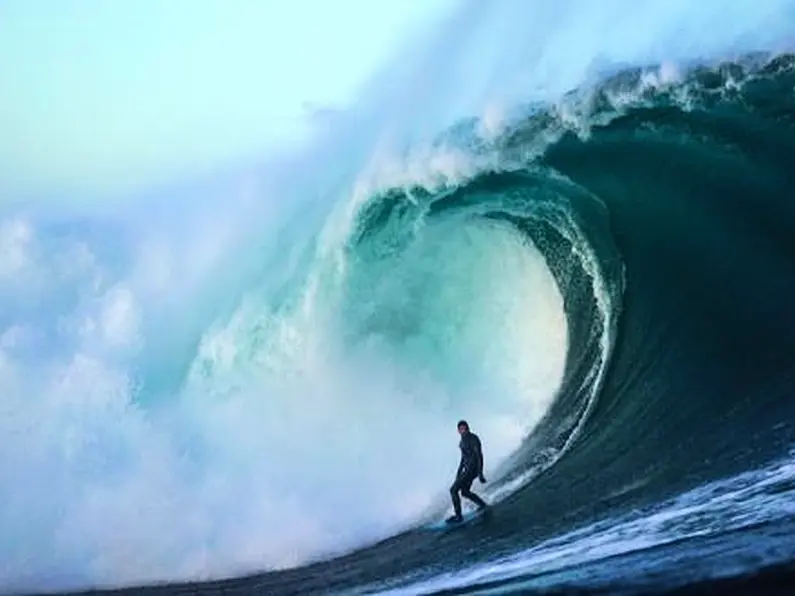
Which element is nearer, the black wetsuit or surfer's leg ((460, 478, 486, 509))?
the black wetsuit

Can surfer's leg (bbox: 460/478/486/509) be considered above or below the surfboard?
above

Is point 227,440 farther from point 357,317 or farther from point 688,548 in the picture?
point 688,548

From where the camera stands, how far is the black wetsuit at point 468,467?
877 cm

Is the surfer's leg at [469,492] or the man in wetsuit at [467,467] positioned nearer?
the man in wetsuit at [467,467]

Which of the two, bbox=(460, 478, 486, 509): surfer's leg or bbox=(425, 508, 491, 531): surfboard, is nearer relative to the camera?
bbox=(425, 508, 491, 531): surfboard

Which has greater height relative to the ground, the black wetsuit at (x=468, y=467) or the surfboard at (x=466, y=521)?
the black wetsuit at (x=468, y=467)

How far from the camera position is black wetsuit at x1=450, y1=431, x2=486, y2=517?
8773mm

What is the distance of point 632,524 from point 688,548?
6.79 ft

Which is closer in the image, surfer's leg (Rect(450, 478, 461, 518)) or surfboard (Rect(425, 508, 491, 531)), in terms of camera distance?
surfboard (Rect(425, 508, 491, 531))

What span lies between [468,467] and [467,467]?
1 cm

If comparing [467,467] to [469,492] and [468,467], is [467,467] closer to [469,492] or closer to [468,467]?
[468,467]

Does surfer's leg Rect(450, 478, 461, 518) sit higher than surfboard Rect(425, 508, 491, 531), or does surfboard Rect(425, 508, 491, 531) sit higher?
surfer's leg Rect(450, 478, 461, 518)

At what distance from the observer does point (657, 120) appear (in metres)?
12.5

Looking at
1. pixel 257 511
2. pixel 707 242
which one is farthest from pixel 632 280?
pixel 257 511
